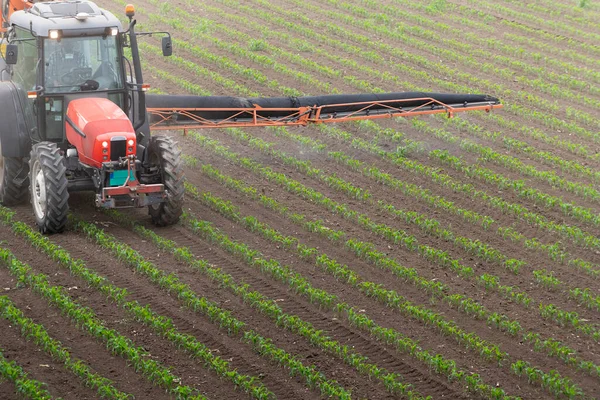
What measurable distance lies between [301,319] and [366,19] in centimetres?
1608

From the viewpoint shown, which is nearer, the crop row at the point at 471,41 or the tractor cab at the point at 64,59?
the tractor cab at the point at 64,59

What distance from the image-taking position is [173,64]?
21609mm

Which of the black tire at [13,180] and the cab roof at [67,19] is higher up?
the cab roof at [67,19]

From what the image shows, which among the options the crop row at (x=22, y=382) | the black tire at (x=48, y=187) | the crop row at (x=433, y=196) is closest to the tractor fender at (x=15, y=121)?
the black tire at (x=48, y=187)

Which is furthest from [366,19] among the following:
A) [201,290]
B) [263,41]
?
[201,290]

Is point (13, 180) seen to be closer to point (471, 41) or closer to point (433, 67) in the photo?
point (433, 67)

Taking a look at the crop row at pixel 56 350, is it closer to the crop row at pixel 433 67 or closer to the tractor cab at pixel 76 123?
the tractor cab at pixel 76 123

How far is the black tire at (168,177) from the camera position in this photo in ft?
41.4

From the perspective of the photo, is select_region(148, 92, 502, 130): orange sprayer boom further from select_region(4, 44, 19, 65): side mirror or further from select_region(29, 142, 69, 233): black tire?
select_region(4, 44, 19, 65): side mirror

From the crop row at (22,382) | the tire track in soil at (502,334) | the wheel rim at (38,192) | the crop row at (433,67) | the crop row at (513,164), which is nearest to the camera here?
the crop row at (22,382)

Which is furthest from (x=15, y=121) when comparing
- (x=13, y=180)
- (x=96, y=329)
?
(x=96, y=329)

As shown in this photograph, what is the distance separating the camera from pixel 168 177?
12.6 meters

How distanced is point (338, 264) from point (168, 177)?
2530mm

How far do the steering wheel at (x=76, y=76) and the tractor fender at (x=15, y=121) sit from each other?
2.42ft
